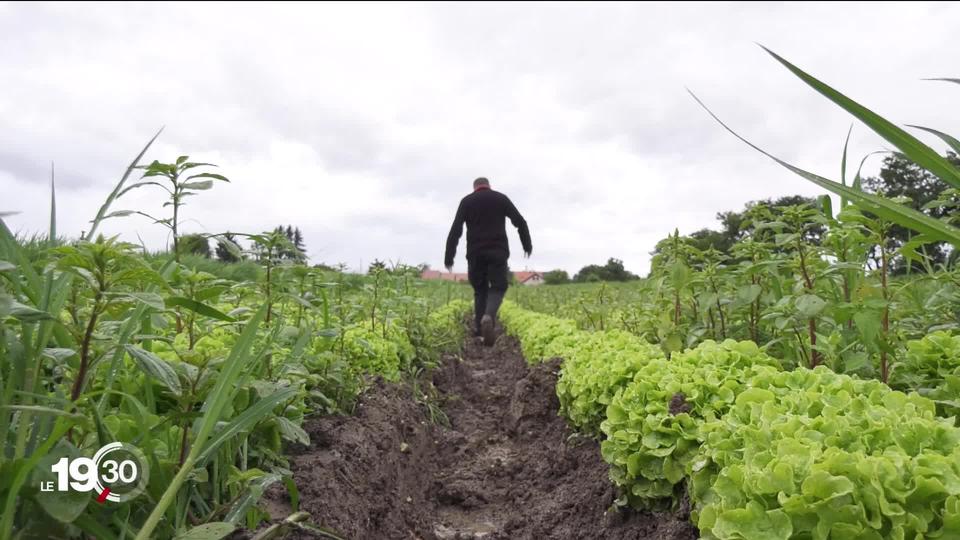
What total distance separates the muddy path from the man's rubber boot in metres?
3.51

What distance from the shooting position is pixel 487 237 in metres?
8.27

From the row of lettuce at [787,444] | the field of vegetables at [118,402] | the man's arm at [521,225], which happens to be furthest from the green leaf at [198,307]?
the man's arm at [521,225]

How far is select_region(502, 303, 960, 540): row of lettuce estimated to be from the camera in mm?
1135

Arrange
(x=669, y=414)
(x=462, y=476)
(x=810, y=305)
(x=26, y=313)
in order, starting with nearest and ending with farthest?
(x=26, y=313), (x=669, y=414), (x=810, y=305), (x=462, y=476)

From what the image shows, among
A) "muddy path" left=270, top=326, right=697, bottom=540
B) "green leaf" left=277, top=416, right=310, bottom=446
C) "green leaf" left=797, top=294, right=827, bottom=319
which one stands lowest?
"muddy path" left=270, top=326, right=697, bottom=540

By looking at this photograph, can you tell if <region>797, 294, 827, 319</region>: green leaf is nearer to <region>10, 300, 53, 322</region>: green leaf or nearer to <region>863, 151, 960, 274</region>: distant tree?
<region>863, 151, 960, 274</region>: distant tree

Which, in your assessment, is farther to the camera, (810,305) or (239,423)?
(810,305)

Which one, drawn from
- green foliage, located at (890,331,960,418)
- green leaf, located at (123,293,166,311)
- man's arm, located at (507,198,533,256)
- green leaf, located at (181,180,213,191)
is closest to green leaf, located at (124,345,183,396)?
green leaf, located at (123,293,166,311)

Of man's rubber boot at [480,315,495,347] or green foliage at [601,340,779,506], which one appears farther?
man's rubber boot at [480,315,495,347]

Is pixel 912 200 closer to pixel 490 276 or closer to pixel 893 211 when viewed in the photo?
pixel 893 211

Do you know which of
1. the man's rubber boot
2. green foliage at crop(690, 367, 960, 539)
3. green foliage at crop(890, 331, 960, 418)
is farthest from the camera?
the man's rubber boot

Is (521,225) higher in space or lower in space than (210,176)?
higher

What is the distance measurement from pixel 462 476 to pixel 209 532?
257 cm

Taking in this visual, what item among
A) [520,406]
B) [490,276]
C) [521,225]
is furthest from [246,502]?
[521,225]
